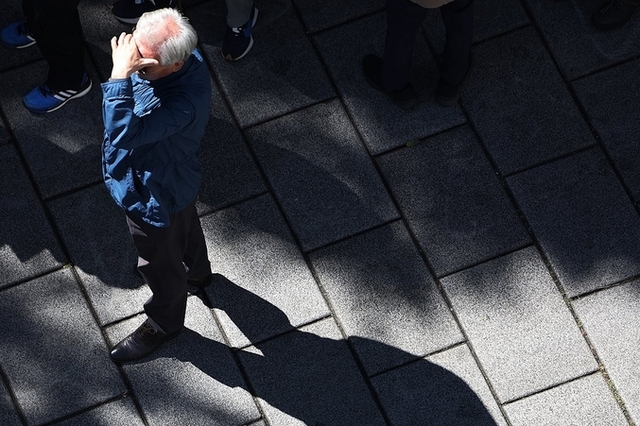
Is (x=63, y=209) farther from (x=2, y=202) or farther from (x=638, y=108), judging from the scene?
(x=638, y=108)

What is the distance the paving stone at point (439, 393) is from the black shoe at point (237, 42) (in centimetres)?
197

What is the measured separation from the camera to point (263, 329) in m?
4.96

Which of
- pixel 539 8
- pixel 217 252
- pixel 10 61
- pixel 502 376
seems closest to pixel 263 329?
pixel 217 252

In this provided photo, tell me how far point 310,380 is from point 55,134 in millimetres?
1947

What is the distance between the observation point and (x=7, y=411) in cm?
479

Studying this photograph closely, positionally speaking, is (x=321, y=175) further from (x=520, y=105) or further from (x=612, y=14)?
(x=612, y=14)

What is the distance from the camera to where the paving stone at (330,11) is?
5.59m

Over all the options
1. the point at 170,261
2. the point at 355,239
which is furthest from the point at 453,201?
the point at 170,261

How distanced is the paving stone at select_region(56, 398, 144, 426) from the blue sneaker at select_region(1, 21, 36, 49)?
209cm

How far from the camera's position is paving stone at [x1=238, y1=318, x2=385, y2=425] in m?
4.82

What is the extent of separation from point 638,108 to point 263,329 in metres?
2.44

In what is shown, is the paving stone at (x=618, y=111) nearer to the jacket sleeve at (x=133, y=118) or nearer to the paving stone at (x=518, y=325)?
the paving stone at (x=518, y=325)

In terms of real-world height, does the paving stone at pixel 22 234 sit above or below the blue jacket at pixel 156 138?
below

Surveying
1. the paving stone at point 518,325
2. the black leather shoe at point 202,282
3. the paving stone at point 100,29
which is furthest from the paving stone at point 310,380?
the paving stone at point 100,29
